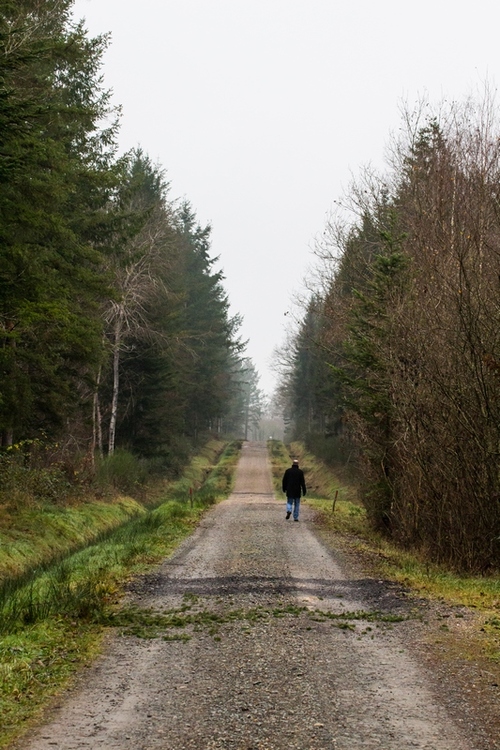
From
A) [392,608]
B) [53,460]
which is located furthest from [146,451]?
[392,608]

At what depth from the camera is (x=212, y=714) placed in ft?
19.0

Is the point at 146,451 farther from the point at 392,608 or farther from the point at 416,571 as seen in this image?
the point at 392,608

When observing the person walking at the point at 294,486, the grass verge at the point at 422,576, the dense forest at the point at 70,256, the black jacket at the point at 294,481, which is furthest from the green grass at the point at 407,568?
the dense forest at the point at 70,256

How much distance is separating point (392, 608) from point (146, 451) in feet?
94.3

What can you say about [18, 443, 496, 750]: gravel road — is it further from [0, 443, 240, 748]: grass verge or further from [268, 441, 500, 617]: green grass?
[268, 441, 500, 617]: green grass

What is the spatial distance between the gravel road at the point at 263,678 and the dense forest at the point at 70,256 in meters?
8.60

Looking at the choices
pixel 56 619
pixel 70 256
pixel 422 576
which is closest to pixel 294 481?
pixel 70 256

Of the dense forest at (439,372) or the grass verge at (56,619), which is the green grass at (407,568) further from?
the grass verge at (56,619)

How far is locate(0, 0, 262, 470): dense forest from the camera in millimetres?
16531

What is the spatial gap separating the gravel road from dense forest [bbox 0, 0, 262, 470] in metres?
8.60

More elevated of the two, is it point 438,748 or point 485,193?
point 485,193

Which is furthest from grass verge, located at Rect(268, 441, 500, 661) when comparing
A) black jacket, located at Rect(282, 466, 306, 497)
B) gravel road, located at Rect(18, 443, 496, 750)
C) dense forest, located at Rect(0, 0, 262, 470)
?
dense forest, located at Rect(0, 0, 262, 470)

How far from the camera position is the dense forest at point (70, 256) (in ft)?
54.2

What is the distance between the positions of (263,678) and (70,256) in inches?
661
